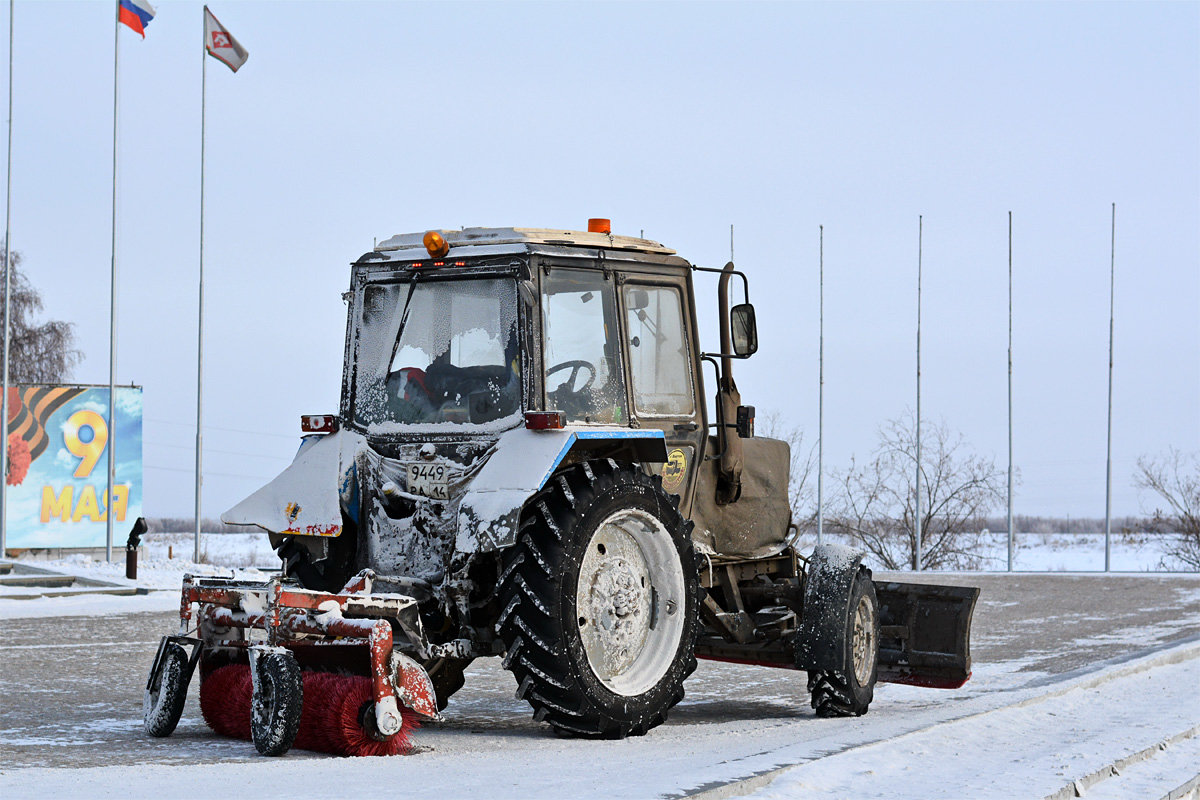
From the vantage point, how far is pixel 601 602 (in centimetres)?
774

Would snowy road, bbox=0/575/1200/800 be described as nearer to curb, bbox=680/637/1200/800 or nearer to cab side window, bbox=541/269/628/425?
curb, bbox=680/637/1200/800

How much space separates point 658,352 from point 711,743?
7.96 feet

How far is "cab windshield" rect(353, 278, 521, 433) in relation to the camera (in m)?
8.08

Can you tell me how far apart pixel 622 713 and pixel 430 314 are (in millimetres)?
2575

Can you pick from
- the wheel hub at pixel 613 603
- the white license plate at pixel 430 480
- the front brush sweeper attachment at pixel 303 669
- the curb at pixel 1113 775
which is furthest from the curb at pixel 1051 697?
the white license plate at pixel 430 480

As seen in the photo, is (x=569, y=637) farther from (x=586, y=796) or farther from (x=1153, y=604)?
(x=1153, y=604)

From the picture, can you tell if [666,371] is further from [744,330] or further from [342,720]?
[342,720]

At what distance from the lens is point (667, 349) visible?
8.73 m

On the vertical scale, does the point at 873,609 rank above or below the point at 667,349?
below

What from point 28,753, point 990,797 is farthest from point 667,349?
point 28,753

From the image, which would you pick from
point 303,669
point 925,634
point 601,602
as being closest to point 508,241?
point 601,602

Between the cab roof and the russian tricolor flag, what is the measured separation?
23.2 metres

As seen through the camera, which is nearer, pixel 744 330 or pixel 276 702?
pixel 276 702

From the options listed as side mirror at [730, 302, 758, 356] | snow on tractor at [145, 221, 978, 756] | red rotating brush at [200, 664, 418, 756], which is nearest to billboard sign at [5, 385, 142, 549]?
snow on tractor at [145, 221, 978, 756]
